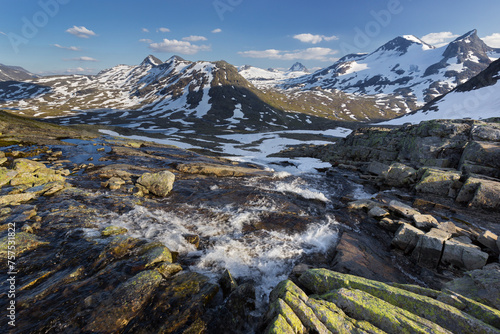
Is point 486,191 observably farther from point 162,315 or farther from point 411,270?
point 162,315

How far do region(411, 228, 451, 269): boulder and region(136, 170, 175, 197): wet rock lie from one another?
785 inches

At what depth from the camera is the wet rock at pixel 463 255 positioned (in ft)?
35.6

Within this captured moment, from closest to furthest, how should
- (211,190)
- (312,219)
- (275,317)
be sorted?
1. (275,317)
2. (312,219)
3. (211,190)

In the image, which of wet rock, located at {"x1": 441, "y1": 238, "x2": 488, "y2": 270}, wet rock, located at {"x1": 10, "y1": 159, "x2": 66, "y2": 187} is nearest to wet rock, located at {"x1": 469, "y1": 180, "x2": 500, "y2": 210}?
wet rock, located at {"x1": 441, "y1": 238, "x2": 488, "y2": 270}

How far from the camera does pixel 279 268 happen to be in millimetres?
11141

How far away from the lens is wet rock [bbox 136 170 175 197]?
20453 mm

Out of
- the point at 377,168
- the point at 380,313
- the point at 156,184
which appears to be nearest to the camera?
the point at 380,313

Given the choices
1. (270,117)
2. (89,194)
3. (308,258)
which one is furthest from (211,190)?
(270,117)

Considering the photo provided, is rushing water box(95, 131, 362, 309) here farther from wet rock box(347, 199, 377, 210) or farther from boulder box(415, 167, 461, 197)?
boulder box(415, 167, 461, 197)

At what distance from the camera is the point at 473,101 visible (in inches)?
4090

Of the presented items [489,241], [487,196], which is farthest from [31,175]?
[487,196]

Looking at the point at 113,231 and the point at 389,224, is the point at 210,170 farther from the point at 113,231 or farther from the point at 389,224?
the point at 389,224

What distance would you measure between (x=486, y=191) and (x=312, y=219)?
14672 millimetres

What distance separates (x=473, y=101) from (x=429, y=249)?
14063 cm
